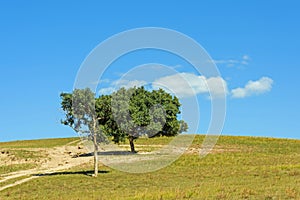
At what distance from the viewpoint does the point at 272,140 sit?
103500 mm

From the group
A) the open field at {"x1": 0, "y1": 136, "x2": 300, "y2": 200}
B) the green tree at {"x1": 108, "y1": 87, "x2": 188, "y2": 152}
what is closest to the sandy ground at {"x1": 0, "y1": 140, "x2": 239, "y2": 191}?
the open field at {"x1": 0, "y1": 136, "x2": 300, "y2": 200}

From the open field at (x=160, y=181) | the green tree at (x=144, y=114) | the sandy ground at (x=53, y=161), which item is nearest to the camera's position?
the open field at (x=160, y=181)

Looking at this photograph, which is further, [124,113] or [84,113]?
[124,113]

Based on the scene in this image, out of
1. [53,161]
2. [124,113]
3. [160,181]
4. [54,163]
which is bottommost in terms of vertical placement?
[160,181]

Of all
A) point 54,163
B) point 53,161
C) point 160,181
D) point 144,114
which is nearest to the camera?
point 160,181

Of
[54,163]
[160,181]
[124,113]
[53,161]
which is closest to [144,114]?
[124,113]

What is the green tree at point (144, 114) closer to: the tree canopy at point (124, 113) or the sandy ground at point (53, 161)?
the tree canopy at point (124, 113)

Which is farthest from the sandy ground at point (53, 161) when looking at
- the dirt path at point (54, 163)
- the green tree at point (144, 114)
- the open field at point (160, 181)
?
the green tree at point (144, 114)

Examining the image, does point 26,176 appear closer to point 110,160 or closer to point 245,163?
point 110,160

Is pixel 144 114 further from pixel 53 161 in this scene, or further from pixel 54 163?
pixel 54 163

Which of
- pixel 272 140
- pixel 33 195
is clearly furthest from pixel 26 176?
pixel 272 140

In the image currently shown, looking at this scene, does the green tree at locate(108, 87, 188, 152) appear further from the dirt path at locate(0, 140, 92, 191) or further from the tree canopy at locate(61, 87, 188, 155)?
the dirt path at locate(0, 140, 92, 191)

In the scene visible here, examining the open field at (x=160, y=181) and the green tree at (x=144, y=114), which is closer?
the open field at (x=160, y=181)

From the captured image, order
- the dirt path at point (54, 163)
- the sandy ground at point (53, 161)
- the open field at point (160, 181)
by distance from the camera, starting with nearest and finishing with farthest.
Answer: the open field at point (160, 181), the dirt path at point (54, 163), the sandy ground at point (53, 161)
